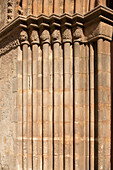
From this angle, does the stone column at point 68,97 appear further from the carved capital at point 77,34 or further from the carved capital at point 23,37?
the carved capital at point 23,37

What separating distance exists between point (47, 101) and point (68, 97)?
0.40m

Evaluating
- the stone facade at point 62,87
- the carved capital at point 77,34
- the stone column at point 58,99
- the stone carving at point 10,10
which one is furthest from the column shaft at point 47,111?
the stone carving at point 10,10

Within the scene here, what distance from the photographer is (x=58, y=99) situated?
403cm

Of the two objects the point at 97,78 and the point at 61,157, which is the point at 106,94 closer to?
the point at 97,78

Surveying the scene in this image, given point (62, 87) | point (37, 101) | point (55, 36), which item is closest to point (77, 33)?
point (55, 36)

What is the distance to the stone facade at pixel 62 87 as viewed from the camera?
3779mm

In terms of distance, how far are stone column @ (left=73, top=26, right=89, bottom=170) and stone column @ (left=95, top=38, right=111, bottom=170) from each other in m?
0.22

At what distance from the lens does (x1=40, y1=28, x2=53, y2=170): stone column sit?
4.02 meters

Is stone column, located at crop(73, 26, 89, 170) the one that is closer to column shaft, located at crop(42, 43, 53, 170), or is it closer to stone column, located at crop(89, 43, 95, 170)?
stone column, located at crop(89, 43, 95, 170)

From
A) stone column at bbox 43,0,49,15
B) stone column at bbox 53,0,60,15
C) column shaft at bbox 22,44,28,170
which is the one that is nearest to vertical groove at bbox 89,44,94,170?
stone column at bbox 53,0,60,15

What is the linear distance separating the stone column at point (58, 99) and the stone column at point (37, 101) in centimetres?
30

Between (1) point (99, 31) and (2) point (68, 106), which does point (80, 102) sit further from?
(1) point (99, 31)

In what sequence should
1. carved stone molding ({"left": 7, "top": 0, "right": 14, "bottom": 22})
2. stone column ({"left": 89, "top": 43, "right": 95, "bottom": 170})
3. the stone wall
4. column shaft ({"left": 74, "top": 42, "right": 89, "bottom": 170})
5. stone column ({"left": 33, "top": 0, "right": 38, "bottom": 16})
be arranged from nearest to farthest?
stone column ({"left": 89, "top": 43, "right": 95, "bottom": 170}) → column shaft ({"left": 74, "top": 42, "right": 89, "bottom": 170}) → stone column ({"left": 33, "top": 0, "right": 38, "bottom": 16}) → the stone wall → carved stone molding ({"left": 7, "top": 0, "right": 14, "bottom": 22})

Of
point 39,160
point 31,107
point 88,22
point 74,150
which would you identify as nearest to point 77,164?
→ point 74,150
